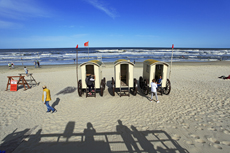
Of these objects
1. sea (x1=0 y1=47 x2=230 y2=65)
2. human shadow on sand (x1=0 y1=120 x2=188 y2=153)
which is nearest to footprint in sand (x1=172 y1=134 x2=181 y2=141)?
human shadow on sand (x1=0 y1=120 x2=188 y2=153)

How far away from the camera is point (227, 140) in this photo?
4.23 meters

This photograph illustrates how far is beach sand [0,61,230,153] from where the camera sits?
13.4 ft

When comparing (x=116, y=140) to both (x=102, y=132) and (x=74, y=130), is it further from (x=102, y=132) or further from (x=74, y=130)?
(x=74, y=130)

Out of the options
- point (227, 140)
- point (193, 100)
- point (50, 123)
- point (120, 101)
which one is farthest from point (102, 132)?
point (193, 100)

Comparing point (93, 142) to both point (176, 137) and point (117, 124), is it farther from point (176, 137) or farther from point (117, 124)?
point (176, 137)

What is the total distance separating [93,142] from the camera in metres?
4.27

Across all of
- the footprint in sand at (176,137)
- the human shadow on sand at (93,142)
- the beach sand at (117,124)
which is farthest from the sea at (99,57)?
the human shadow on sand at (93,142)

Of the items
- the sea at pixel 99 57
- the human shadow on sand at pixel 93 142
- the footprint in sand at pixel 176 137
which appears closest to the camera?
the human shadow on sand at pixel 93 142

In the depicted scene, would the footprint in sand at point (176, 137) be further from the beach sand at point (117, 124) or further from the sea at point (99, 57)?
the sea at point (99, 57)

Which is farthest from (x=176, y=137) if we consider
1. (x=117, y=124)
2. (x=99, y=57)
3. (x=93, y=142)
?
(x=99, y=57)

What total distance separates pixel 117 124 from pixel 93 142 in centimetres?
135

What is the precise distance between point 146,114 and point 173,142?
197 cm

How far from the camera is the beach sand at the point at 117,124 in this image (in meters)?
4.09

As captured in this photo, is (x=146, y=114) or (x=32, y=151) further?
(x=146, y=114)
